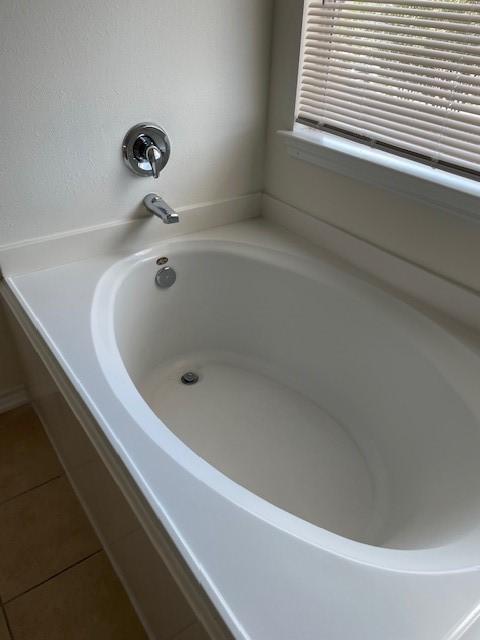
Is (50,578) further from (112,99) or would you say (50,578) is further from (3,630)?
(112,99)

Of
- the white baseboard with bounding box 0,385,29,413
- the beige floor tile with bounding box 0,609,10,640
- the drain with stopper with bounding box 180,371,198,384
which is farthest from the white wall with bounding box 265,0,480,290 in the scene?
the beige floor tile with bounding box 0,609,10,640

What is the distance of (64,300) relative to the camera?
121cm

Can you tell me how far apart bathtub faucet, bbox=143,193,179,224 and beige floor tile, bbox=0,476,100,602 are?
0.80 meters

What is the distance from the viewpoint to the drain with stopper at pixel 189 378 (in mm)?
1553

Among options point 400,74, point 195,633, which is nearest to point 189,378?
point 195,633

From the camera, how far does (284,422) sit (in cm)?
141

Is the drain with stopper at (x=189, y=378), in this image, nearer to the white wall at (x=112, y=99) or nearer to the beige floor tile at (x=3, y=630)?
the white wall at (x=112, y=99)

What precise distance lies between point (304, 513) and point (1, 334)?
3.29 ft

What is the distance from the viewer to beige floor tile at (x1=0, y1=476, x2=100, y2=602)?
3.79 ft

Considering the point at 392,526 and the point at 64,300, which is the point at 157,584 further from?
the point at 64,300

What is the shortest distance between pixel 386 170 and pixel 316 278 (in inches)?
13.6

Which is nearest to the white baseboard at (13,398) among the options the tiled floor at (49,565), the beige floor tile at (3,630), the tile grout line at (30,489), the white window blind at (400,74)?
the tiled floor at (49,565)

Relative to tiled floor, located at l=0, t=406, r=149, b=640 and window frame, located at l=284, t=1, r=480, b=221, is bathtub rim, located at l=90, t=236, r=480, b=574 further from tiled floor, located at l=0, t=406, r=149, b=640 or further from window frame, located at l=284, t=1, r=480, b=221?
tiled floor, located at l=0, t=406, r=149, b=640

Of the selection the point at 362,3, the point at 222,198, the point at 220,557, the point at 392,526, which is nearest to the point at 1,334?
the point at 222,198
